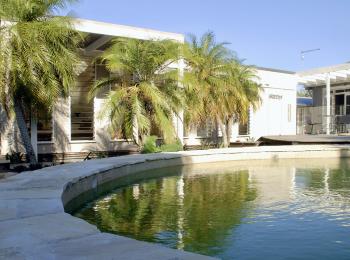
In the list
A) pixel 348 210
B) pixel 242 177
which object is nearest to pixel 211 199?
pixel 348 210

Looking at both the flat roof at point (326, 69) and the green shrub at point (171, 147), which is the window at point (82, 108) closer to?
the green shrub at point (171, 147)

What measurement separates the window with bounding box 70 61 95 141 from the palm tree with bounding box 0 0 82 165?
651 centimetres

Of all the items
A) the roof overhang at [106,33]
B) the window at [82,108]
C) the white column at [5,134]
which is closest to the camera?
the white column at [5,134]

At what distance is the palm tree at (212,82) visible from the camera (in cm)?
1945

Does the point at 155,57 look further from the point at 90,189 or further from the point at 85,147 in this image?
the point at 90,189

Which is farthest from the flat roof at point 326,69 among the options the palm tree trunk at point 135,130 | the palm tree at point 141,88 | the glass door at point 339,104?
the palm tree trunk at point 135,130

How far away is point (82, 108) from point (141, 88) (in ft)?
17.2

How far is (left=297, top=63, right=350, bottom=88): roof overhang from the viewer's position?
103 ft

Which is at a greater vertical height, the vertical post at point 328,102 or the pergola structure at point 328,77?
the pergola structure at point 328,77

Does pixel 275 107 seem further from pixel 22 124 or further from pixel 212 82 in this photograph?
pixel 22 124

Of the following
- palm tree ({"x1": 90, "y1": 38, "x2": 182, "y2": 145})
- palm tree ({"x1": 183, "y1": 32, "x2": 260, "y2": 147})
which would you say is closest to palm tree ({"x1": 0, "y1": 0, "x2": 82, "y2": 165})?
palm tree ({"x1": 90, "y1": 38, "x2": 182, "y2": 145})

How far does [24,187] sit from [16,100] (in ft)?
17.5

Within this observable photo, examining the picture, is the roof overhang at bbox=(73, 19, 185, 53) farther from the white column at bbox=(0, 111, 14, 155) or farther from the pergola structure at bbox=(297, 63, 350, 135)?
the pergola structure at bbox=(297, 63, 350, 135)

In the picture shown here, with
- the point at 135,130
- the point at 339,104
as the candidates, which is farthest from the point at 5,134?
the point at 339,104
